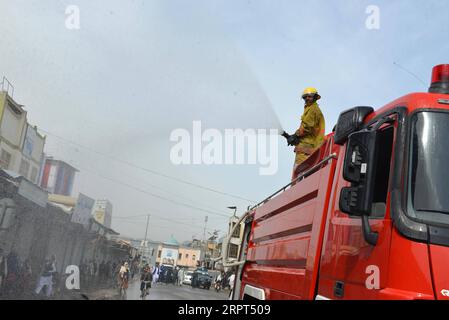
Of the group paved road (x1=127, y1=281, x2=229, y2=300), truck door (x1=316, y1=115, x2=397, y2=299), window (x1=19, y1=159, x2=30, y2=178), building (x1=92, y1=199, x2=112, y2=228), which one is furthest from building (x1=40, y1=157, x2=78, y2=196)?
truck door (x1=316, y1=115, x2=397, y2=299)

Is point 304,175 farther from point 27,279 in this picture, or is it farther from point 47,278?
point 27,279

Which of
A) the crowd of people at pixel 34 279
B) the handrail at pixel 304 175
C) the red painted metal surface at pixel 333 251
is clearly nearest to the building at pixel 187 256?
the crowd of people at pixel 34 279

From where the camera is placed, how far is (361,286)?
243cm

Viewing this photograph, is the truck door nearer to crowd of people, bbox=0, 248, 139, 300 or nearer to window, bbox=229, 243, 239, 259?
window, bbox=229, 243, 239, 259

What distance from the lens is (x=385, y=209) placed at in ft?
7.90

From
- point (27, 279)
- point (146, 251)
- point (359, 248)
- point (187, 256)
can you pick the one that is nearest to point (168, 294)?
point (146, 251)

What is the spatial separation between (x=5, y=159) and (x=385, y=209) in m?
19.8

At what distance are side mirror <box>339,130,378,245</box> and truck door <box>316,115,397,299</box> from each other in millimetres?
59

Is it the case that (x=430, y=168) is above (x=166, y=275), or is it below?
above

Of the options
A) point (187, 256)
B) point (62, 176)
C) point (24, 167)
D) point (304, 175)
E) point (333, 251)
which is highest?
point (24, 167)

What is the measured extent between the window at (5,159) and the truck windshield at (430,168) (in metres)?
18.8

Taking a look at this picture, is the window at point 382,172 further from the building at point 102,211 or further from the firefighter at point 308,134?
the building at point 102,211
